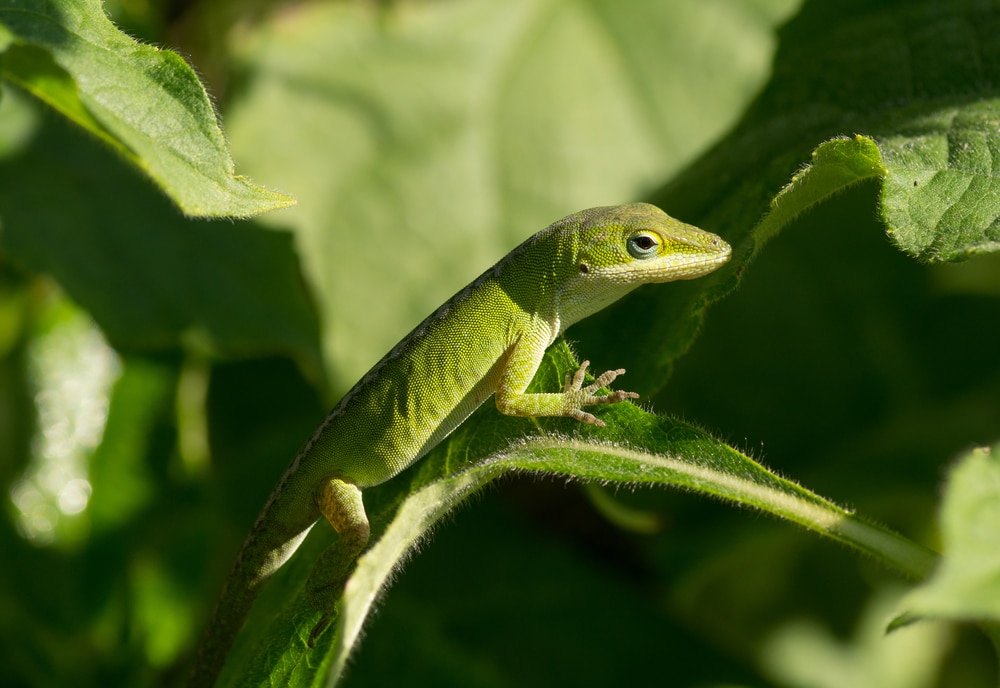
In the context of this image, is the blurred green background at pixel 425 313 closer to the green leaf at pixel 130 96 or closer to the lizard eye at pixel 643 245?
the lizard eye at pixel 643 245

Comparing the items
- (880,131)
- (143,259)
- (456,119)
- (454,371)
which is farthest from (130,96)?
(456,119)

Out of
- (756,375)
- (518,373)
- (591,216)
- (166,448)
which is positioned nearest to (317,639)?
(518,373)

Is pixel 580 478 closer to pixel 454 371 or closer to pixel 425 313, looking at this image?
pixel 454 371

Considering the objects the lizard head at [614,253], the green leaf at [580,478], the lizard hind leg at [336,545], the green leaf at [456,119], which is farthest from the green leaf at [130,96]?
the green leaf at [456,119]

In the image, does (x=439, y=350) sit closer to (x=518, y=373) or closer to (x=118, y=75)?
(x=518, y=373)

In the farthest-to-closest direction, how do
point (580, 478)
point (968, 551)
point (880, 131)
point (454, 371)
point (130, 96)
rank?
point (454, 371) → point (880, 131) → point (580, 478) → point (130, 96) → point (968, 551)

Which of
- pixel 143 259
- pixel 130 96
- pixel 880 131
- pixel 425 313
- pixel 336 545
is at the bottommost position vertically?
pixel 425 313
